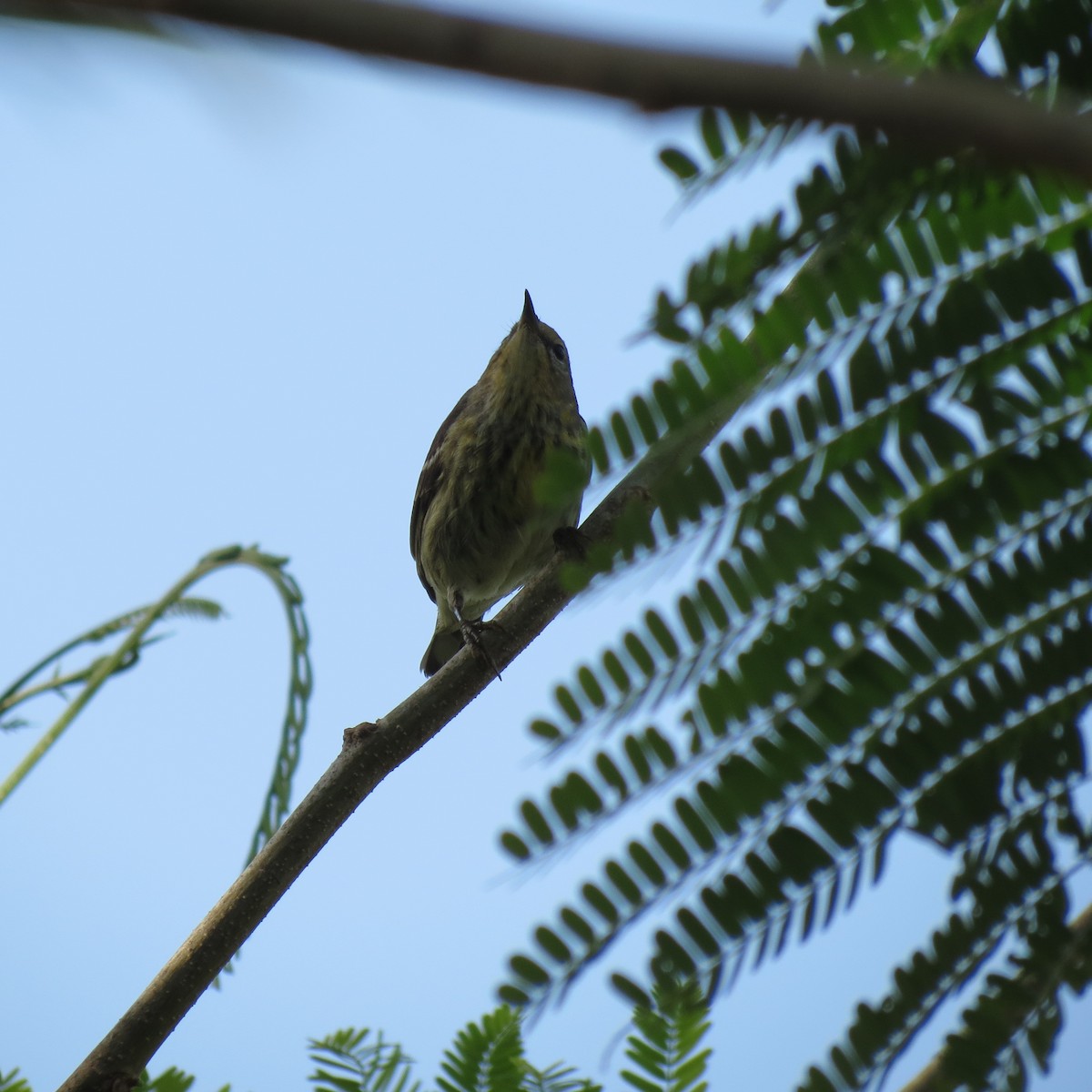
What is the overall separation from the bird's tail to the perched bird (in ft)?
1.44

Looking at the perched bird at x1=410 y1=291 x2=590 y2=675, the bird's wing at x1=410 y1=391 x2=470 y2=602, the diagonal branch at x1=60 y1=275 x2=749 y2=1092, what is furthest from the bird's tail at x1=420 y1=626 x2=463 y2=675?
the diagonal branch at x1=60 y1=275 x2=749 y2=1092

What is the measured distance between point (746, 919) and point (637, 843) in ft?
0.44

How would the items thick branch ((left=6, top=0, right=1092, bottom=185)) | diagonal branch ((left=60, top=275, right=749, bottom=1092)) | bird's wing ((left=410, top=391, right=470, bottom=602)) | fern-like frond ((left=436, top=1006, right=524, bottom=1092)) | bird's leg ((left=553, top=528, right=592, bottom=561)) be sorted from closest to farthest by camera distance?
thick branch ((left=6, top=0, right=1092, bottom=185)) < fern-like frond ((left=436, top=1006, right=524, bottom=1092)) < diagonal branch ((left=60, top=275, right=749, bottom=1092)) < bird's leg ((left=553, top=528, right=592, bottom=561)) < bird's wing ((left=410, top=391, right=470, bottom=602))

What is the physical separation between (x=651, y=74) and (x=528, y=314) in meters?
5.40

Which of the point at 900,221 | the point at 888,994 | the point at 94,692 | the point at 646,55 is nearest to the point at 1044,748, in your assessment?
the point at 888,994

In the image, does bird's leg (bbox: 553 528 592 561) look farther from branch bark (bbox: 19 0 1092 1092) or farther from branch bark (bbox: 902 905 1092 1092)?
branch bark (bbox: 19 0 1092 1092)

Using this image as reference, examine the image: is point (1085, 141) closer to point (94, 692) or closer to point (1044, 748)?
point (1044, 748)

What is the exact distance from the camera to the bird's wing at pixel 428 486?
5.92 m

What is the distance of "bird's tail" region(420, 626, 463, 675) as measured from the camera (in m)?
6.49

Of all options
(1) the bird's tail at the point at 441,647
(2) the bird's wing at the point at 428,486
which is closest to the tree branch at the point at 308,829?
(2) the bird's wing at the point at 428,486

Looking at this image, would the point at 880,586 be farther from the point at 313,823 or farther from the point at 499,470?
the point at 499,470

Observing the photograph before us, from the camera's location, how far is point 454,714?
2.88 metres

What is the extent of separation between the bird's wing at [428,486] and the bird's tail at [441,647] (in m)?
0.20

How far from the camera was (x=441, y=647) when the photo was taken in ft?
21.6
